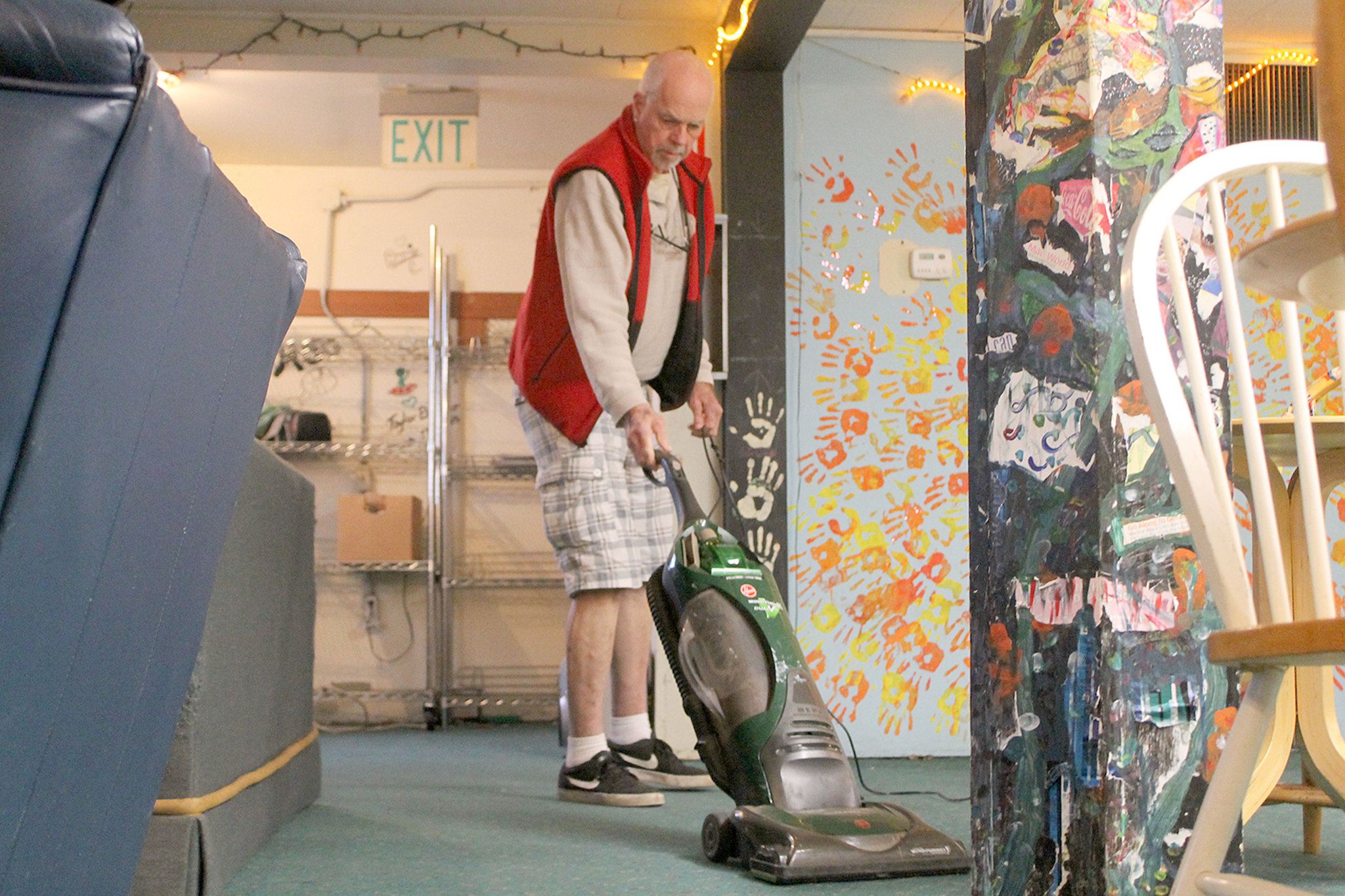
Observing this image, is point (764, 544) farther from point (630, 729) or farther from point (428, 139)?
point (428, 139)

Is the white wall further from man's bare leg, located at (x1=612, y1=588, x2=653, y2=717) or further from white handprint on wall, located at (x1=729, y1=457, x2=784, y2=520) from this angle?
man's bare leg, located at (x1=612, y1=588, x2=653, y2=717)

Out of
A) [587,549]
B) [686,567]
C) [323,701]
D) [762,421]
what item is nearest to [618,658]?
[587,549]

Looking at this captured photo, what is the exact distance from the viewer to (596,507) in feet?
8.69

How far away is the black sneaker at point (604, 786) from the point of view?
2.49 meters

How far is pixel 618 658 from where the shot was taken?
9.06ft

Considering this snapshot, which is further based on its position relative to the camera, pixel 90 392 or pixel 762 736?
pixel 762 736

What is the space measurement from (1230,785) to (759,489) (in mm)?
2664

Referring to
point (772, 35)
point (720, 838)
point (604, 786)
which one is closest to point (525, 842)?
point (720, 838)

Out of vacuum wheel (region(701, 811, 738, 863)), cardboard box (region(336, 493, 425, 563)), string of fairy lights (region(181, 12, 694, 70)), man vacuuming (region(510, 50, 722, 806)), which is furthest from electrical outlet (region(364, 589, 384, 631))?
vacuum wheel (region(701, 811, 738, 863))

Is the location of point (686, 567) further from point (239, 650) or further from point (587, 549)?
point (239, 650)

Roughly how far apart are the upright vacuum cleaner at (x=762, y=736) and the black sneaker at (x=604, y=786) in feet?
1.44

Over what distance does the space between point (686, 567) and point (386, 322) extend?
12.5ft

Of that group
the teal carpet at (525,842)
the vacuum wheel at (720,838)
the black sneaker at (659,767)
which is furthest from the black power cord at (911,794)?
the vacuum wheel at (720,838)

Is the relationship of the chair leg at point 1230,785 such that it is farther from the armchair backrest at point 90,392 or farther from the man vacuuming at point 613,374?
the man vacuuming at point 613,374
